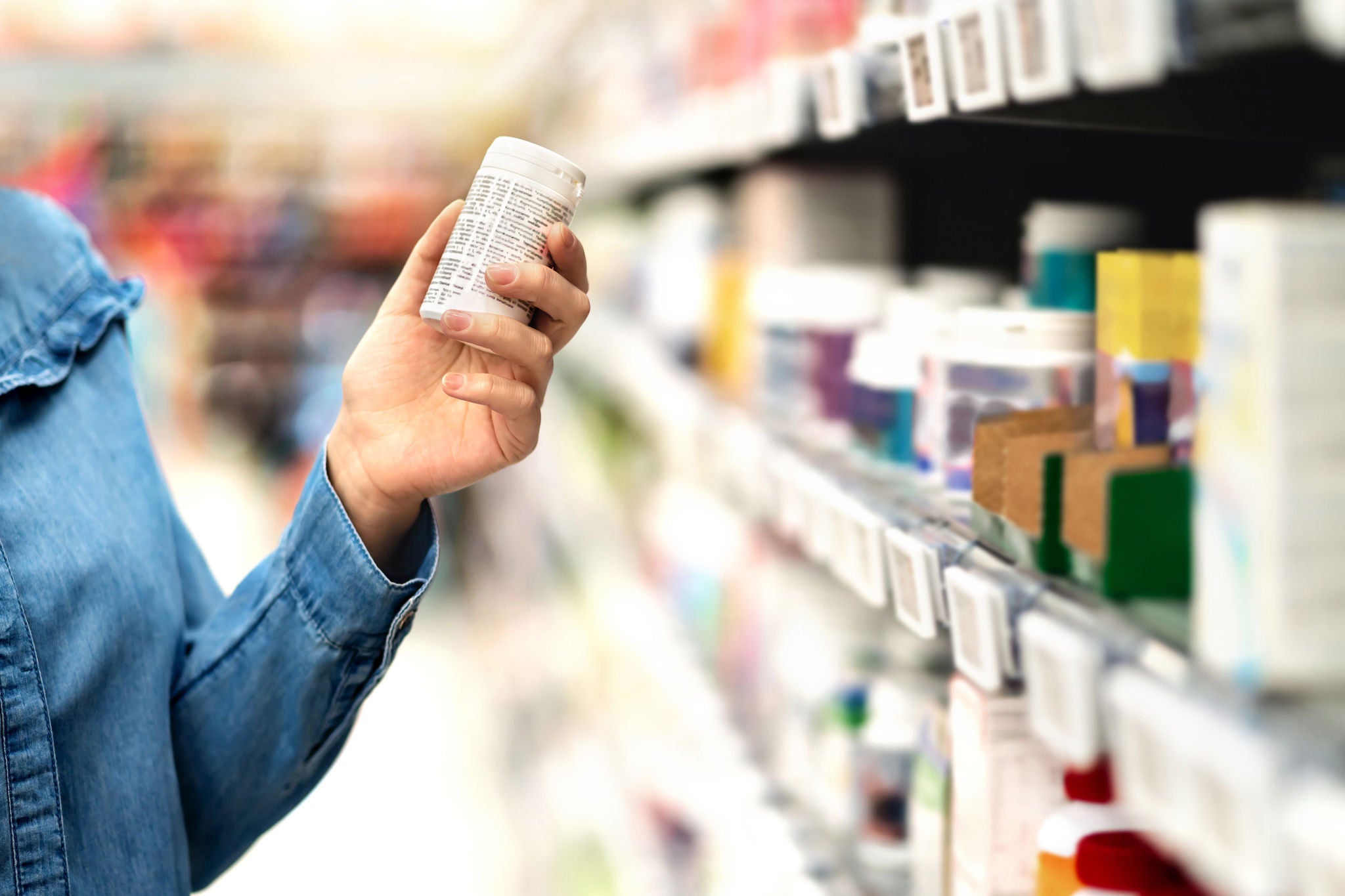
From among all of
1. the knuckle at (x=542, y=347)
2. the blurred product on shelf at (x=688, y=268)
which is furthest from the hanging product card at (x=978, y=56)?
the blurred product on shelf at (x=688, y=268)

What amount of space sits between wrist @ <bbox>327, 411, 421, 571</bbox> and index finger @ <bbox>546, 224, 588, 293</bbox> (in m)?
0.23

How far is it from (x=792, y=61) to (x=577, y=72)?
2.46 meters

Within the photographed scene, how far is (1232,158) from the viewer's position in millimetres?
1067

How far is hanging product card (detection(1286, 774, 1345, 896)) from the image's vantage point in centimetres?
43

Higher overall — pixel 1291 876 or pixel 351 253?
pixel 351 253

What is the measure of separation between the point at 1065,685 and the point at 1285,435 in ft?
0.58

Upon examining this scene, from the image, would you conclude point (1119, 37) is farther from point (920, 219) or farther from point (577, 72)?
point (577, 72)

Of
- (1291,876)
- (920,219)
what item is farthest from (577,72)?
(1291,876)

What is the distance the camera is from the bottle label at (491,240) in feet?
3.04

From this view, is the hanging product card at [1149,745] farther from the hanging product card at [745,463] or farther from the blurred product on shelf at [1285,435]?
the hanging product card at [745,463]

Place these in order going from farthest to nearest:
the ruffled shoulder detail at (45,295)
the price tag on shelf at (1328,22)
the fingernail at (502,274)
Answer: the ruffled shoulder detail at (45,295) → the fingernail at (502,274) → the price tag on shelf at (1328,22)

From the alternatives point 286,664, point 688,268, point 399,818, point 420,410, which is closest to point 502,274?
point 420,410

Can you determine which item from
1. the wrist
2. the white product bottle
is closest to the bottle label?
the white product bottle

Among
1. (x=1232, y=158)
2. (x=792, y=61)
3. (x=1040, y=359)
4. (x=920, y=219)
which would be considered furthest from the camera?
(x=920, y=219)
